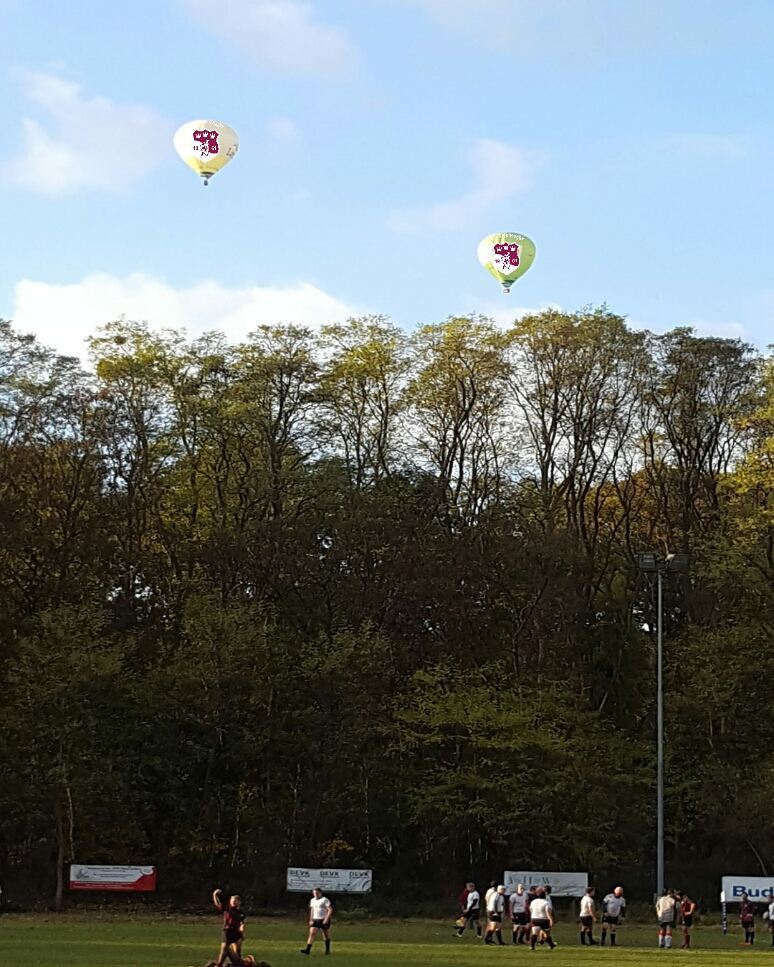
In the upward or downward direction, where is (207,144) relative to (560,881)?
upward

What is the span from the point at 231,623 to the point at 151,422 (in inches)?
491

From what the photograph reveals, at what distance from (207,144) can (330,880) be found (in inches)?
1007

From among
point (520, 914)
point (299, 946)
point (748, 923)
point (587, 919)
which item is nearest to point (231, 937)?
point (299, 946)

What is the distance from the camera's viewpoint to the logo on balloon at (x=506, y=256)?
185 ft

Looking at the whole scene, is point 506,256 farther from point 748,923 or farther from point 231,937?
point 231,937

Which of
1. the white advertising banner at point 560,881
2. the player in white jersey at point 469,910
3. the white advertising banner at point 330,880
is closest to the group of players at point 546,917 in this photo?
the player in white jersey at point 469,910

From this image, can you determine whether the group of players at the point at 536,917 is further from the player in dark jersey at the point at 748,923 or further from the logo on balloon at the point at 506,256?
the logo on balloon at the point at 506,256

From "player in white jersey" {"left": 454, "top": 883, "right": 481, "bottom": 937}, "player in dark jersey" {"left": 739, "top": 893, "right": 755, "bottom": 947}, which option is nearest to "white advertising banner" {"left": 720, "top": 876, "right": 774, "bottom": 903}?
"player in dark jersey" {"left": 739, "top": 893, "right": 755, "bottom": 947}

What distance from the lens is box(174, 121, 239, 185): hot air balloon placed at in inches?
1978

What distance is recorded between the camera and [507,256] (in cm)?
5650

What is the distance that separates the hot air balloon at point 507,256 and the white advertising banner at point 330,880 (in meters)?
22.7

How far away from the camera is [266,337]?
65438 mm

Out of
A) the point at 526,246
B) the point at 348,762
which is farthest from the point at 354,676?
the point at 526,246

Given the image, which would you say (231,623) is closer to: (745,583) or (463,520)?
(463,520)
